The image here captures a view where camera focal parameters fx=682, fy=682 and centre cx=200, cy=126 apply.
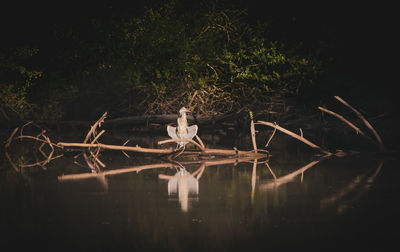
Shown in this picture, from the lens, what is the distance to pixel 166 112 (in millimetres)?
26453

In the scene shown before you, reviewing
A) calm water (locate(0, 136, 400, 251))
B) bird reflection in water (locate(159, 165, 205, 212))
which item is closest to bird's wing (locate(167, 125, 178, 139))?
calm water (locate(0, 136, 400, 251))

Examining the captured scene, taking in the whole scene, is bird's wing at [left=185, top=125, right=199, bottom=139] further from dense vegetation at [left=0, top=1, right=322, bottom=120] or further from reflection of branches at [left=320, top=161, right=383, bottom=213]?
reflection of branches at [left=320, top=161, right=383, bottom=213]

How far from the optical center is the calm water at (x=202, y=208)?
22.8 feet

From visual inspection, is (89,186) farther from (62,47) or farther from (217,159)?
(62,47)

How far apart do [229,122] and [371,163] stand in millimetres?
17291

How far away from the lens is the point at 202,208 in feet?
29.1

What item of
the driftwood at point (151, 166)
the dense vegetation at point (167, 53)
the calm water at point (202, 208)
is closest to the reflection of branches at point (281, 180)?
the calm water at point (202, 208)


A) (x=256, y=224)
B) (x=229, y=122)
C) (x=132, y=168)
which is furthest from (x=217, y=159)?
(x=229, y=122)

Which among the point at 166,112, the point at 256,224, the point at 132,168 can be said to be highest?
the point at 166,112

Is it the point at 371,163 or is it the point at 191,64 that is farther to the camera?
the point at 191,64

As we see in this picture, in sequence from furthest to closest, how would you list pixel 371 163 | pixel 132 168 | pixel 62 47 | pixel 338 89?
pixel 338 89 → pixel 62 47 → pixel 371 163 → pixel 132 168

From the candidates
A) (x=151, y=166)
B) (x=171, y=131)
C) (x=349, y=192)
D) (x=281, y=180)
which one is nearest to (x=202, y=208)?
(x=349, y=192)

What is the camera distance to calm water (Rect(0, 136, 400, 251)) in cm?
695

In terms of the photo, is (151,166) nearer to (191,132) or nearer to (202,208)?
(191,132)
